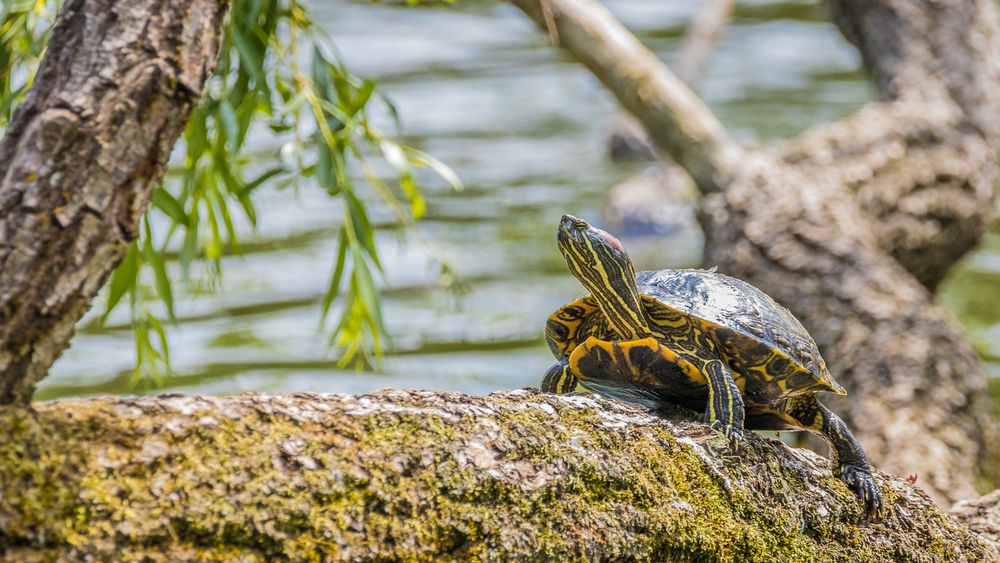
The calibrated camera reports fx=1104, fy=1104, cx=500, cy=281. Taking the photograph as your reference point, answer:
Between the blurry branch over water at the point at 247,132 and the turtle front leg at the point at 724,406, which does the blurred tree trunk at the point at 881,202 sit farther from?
the turtle front leg at the point at 724,406

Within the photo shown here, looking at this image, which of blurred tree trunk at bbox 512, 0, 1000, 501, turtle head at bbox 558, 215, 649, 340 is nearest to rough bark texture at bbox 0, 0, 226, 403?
turtle head at bbox 558, 215, 649, 340

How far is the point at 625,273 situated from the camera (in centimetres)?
217

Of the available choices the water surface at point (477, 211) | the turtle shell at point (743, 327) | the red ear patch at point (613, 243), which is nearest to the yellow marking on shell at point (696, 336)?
the turtle shell at point (743, 327)

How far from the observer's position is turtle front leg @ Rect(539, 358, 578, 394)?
2.27m

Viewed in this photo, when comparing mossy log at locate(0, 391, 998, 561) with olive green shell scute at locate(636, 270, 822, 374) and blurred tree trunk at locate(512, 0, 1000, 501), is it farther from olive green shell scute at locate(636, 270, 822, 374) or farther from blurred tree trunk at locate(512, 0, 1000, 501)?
blurred tree trunk at locate(512, 0, 1000, 501)

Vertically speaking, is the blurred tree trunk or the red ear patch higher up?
the red ear patch

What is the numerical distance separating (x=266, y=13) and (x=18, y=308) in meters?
1.83

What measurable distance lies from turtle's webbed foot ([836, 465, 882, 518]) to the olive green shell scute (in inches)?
8.1

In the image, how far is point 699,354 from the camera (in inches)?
84.0

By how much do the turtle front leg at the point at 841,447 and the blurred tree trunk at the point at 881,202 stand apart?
1710 millimetres

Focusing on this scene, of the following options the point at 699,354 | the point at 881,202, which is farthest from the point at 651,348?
the point at 881,202

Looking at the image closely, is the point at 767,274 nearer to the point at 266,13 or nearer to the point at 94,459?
the point at 266,13

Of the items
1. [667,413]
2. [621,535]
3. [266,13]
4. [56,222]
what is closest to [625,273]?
[667,413]

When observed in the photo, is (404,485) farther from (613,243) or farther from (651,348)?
(613,243)
